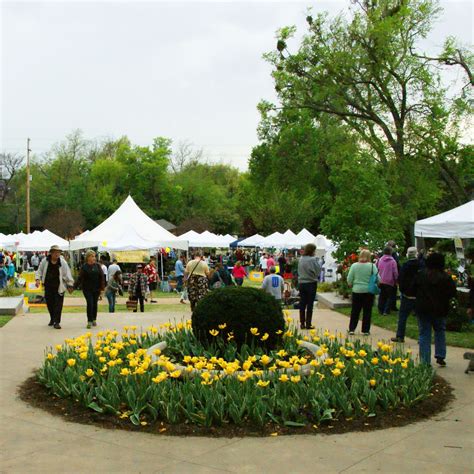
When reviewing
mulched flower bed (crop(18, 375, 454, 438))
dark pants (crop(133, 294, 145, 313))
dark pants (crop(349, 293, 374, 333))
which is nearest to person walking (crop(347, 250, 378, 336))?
dark pants (crop(349, 293, 374, 333))

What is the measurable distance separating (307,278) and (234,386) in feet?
18.9

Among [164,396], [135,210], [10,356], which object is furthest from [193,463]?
[135,210]

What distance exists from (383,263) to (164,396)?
840cm

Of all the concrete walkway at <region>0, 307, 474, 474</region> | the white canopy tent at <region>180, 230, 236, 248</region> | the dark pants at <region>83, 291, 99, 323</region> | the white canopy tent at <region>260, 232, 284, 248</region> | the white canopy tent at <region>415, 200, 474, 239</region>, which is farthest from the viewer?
the white canopy tent at <region>180, 230, 236, 248</region>

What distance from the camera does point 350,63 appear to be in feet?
101

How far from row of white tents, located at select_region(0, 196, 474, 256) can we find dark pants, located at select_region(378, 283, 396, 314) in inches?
55.3

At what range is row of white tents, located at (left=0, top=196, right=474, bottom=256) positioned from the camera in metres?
12.7

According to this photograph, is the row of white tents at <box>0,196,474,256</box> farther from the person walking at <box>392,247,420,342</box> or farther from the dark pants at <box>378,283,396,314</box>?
the person walking at <box>392,247,420,342</box>

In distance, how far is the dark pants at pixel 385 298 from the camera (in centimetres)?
1398

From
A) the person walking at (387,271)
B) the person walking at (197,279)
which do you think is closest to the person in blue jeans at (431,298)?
the person walking at (387,271)

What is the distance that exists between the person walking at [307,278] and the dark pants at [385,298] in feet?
8.58

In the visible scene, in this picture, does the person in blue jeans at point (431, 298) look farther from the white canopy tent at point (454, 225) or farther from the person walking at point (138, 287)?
the person walking at point (138, 287)

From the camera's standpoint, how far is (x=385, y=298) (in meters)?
14.1

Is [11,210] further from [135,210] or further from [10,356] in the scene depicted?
[10,356]
